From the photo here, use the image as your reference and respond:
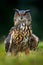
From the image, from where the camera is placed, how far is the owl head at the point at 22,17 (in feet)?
7.39

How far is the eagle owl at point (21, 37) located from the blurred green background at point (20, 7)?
52mm

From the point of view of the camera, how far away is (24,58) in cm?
232

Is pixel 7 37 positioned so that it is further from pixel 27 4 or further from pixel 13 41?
pixel 27 4

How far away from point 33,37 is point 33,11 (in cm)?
27

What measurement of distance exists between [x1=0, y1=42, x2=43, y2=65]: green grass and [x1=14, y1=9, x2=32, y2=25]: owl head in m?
0.28

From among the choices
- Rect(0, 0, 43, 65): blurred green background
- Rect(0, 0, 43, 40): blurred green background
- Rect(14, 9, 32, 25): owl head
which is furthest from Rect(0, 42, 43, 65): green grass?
Rect(14, 9, 32, 25): owl head

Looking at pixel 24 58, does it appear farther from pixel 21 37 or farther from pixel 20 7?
pixel 20 7

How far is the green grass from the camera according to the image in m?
2.30

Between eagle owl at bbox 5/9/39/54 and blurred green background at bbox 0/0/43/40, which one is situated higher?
blurred green background at bbox 0/0/43/40

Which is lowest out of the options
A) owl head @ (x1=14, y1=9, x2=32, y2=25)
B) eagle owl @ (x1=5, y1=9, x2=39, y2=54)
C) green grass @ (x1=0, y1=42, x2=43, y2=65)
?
green grass @ (x1=0, y1=42, x2=43, y2=65)

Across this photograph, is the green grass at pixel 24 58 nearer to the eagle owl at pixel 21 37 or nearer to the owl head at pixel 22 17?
the eagle owl at pixel 21 37

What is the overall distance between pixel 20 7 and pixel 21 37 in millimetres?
316

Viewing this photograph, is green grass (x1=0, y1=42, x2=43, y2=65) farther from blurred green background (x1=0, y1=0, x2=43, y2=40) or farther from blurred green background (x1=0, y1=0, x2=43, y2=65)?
blurred green background (x1=0, y1=0, x2=43, y2=40)

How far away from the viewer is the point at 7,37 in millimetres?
2336
